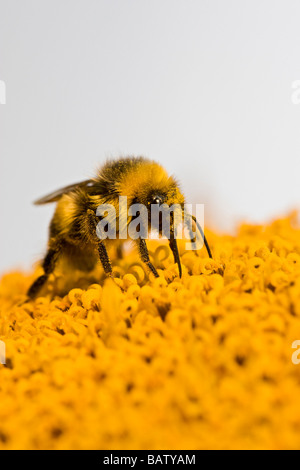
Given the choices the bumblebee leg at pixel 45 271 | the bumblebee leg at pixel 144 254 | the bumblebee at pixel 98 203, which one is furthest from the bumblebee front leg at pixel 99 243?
the bumblebee leg at pixel 45 271

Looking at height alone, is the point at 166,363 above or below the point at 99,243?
below

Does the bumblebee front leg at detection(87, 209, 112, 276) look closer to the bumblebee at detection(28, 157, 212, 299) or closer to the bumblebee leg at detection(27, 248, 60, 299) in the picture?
the bumblebee at detection(28, 157, 212, 299)

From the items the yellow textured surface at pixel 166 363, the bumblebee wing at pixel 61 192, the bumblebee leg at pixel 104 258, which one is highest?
the bumblebee wing at pixel 61 192

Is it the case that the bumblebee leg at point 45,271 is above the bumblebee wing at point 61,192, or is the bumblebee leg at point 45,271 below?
below

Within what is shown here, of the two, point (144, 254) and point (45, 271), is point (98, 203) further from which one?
point (45, 271)

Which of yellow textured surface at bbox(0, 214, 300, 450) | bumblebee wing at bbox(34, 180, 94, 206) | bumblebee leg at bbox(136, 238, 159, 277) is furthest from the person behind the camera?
bumblebee wing at bbox(34, 180, 94, 206)

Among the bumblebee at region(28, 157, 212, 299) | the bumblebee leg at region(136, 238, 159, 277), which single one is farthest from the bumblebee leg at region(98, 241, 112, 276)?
the bumblebee leg at region(136, 238, 159, 277)

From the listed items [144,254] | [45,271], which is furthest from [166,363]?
[45,271]

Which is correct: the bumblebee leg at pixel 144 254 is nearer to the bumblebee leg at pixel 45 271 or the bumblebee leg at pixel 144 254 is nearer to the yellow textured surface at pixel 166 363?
the yellow textured surface at pixel 166 363
